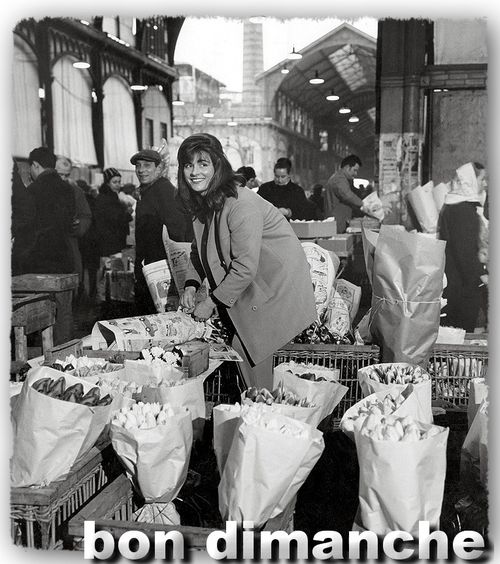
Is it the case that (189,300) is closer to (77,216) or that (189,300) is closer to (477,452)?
(477,452)

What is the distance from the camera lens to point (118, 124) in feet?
24.7

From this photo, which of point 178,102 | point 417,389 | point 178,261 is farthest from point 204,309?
point 178,102

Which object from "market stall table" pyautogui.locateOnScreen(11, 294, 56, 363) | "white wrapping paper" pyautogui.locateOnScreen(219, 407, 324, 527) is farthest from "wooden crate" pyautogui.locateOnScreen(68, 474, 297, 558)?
"market stall table" pyautogui.locateOnScreen(11, 294, 56, 363)

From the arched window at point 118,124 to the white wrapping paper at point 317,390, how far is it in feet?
17.8

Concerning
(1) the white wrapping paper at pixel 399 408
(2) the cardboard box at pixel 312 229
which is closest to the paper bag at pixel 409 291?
(1) the white wrapping paper at pixel 399 408

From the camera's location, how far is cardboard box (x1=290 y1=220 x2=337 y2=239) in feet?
18.0

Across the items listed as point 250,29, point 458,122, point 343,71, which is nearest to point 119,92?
point 250,29

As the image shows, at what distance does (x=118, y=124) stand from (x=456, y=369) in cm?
532

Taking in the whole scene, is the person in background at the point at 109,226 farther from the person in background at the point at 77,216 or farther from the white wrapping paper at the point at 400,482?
the white wrapping paper at the point at 400,482

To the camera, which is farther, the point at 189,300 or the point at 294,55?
the point at 294,55

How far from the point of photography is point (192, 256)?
3256 mm

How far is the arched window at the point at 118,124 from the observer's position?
750 centimetres

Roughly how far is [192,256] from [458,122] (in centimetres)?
500

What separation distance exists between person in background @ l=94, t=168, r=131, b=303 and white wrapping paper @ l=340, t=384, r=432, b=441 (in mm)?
4434
